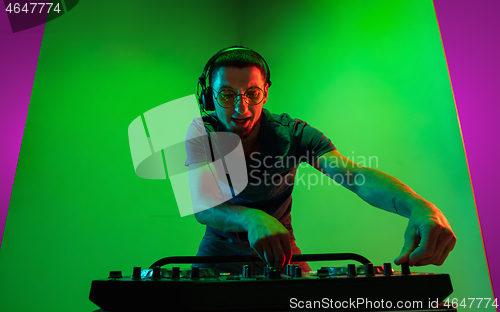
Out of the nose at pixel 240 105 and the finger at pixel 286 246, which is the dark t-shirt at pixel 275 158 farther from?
the finger at pixel 286 246

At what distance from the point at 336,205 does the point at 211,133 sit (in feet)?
3.72

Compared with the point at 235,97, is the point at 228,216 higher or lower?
lower

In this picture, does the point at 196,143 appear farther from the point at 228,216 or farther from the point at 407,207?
the point at 407,207

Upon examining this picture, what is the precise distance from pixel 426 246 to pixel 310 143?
24.6 inches

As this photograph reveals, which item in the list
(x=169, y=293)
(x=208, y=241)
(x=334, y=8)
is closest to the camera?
(x=169, y=293)

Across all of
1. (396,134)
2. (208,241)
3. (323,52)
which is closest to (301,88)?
Result: (323,52)

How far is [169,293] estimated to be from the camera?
503 mm

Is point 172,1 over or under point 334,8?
over

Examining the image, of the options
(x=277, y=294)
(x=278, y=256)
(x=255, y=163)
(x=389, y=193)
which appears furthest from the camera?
(x=255, y=163)

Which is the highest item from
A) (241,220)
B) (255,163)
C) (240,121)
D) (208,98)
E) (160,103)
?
(160,103)

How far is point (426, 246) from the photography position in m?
0.65

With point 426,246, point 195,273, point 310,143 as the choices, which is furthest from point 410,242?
point 310,143

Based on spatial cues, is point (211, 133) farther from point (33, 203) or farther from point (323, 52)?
point (323, 52)

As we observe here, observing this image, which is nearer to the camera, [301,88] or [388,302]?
[388,302]
